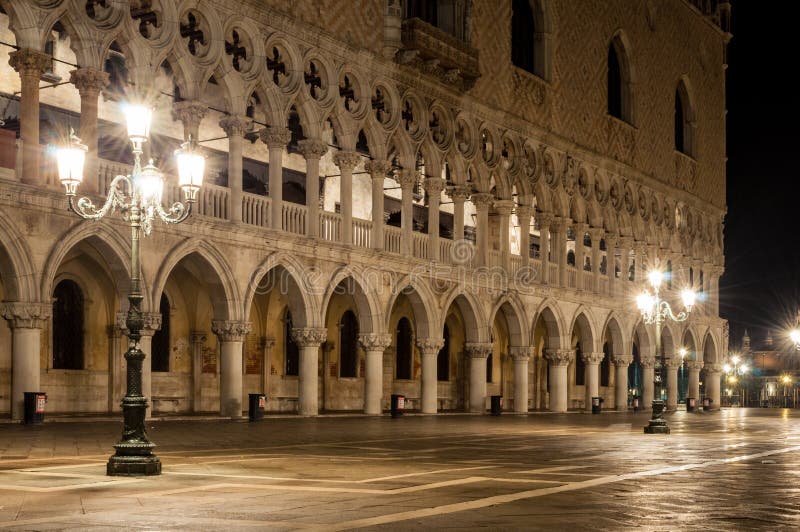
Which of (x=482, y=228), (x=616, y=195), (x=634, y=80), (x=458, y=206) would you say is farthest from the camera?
(x=634, y=80)

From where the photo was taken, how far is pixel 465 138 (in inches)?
1303

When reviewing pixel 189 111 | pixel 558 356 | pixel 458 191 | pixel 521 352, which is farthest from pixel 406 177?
pixel 558 356

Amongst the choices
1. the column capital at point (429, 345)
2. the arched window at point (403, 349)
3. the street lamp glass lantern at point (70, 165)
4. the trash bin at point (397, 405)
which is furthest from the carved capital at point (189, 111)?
the arched window at point (403, 349)

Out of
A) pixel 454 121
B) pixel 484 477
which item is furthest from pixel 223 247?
pixel 484 477

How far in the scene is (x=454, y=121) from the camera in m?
32.5

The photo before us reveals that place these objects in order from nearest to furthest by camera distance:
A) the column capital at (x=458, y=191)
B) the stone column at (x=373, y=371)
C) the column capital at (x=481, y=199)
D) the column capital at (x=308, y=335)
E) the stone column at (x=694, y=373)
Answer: the column capital at (x=308, y=335) < the stone column at (x=373, y=371) < the column capital at (x=458, y=191) < the column capital at (x=481, y=199) < the stone column at (x=694, y=373)

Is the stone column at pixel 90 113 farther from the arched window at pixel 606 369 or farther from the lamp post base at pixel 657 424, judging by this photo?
the arched window at pixel 606 369

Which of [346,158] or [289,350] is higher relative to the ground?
[346,158]

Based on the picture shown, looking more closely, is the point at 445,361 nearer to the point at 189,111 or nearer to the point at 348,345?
the point at 348,345

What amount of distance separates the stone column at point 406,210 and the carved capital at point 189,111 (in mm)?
8169

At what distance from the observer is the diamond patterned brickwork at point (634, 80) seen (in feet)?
115

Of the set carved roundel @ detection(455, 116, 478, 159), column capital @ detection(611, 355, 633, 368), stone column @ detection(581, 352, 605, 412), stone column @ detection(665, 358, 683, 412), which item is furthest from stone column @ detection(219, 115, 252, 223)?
stone column @ detection(665, 358, 683, 412)

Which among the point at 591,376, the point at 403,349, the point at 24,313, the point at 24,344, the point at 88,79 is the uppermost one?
the point at 88,79

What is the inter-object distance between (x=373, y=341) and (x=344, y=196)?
12.5 ft
